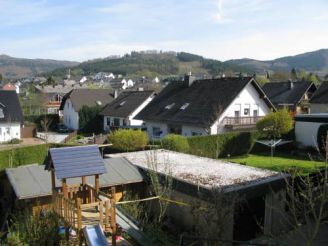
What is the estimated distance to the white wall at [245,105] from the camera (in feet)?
113

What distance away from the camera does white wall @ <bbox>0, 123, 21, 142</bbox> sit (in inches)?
1750

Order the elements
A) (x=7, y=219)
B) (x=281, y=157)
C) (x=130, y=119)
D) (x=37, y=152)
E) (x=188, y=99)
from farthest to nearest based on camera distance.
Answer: (x=130, y=119) → (x=188, y=99) → (x=281, y=157) → (x=37, y=152) → (x=7, y=219)

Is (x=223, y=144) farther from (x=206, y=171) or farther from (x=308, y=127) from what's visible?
(x=206, y=171)

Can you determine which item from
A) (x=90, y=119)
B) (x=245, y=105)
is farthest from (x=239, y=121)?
(x=90, y=119)

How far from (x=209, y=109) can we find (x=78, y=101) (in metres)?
26.6

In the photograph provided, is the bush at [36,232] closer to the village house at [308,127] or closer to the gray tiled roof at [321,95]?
the village house at [308,127]

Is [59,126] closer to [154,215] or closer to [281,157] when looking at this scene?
[281,157]

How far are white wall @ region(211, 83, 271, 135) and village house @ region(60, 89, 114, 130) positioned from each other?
2481 cm

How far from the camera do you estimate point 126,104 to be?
49.0m

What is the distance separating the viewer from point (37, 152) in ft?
88.0

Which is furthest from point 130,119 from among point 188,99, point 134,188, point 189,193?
point 189,193

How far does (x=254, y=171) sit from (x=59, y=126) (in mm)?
45892

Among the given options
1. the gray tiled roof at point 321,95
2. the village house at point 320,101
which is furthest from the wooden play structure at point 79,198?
the gray tiled roof at point 321,95

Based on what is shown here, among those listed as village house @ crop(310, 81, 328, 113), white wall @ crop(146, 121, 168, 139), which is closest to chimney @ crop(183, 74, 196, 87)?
white wall @ crop(146, 121, 168, 139)
